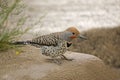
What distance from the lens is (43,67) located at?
5652 mm

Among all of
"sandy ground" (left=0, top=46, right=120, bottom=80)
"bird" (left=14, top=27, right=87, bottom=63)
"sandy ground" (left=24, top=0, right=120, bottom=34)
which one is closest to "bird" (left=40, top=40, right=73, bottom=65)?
"bird" (left=14, top=27, right=87, bottom=63)

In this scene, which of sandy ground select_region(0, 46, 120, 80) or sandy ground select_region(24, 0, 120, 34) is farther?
sandy ground select_region(24, 0, 120, 34)

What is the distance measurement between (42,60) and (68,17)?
194 inches

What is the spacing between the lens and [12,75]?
554cm

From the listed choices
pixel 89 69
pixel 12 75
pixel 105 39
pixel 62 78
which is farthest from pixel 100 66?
pixel 105 39

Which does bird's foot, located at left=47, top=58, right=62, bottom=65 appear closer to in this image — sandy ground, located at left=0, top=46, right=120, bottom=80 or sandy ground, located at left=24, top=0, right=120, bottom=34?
sandy ground, located at left=0, top=46, right=120, bottom=80

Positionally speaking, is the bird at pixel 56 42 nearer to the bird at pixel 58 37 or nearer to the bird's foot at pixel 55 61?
the bird at pixel 58 37

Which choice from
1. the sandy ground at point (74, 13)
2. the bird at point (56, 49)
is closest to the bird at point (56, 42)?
the bird at point (56, 49)

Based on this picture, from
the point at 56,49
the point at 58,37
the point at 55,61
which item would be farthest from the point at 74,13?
the point at 56,49

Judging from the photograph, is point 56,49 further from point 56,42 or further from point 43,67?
point 43,67

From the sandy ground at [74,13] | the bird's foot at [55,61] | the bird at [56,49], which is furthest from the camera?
the sandy ground at [74,13]

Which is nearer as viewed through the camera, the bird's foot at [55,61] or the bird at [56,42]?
the bird at [56,42]

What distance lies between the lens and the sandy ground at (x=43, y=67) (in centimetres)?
557

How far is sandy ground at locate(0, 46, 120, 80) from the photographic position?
5573 millimetres
